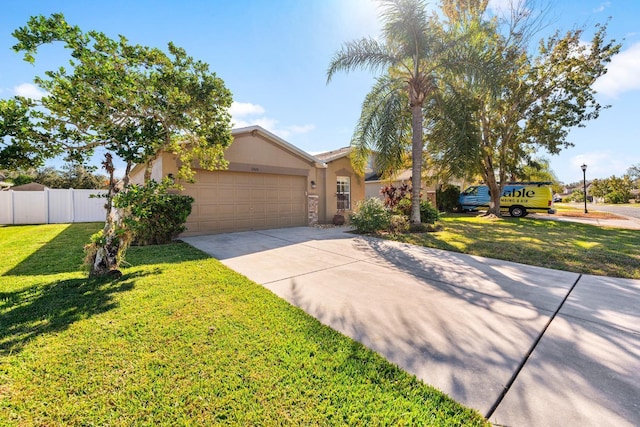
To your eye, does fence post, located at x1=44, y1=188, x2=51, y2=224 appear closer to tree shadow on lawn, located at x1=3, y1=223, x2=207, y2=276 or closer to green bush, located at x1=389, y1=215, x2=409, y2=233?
tree shadow on lawn, located at x1=3, y1=223, x2=207, y2=276

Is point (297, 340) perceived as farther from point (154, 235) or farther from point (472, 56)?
point (472, 56)

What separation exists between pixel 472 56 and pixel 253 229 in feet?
33.4

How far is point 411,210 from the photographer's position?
37.3 ft

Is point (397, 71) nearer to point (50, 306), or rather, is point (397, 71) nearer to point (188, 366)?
point (188, 366)

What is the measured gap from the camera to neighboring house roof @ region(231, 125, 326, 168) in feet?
34.8

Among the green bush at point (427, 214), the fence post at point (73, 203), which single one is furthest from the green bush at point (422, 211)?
the fence post at point (73, 203)

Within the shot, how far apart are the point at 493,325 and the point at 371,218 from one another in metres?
7.28

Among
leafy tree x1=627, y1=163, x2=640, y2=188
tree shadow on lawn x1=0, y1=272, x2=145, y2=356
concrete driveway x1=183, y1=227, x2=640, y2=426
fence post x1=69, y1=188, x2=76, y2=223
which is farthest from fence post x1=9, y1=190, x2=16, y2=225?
leafy tree x1=627, y1=163, x2=640, y2=188

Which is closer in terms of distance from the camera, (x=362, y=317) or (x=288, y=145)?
(x=362, y=317)

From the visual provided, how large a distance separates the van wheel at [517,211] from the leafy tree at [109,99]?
20.6m

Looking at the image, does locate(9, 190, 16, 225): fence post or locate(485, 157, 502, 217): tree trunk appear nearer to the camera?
locate(9, 190, 16, 225): fence post

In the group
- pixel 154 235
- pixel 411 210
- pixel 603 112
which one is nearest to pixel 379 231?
pixel 411 210

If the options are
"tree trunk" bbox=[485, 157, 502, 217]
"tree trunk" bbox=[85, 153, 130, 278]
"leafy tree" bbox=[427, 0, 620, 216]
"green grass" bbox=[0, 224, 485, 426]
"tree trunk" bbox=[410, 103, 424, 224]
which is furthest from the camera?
"tree trunk" bbox=[485, 157, 502, 217]

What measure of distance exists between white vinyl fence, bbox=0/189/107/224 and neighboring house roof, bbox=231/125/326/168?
8.70 m
